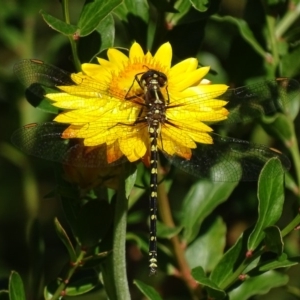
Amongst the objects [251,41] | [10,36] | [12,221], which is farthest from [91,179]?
[12,221]

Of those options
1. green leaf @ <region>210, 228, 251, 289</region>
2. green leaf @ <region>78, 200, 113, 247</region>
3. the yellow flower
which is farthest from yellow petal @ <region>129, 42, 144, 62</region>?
green leaf @ <region>210, 228, 251, 289</region>

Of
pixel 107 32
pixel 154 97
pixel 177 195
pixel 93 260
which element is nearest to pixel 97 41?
pixel 107 32

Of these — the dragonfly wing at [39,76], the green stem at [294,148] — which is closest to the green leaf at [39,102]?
the dragonfly wing at [39,76]

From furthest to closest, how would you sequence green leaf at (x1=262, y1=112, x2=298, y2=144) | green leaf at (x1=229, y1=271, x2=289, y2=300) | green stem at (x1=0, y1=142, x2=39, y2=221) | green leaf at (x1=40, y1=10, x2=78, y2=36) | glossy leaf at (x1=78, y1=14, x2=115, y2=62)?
green stem at (x1=0, y1=142, x2=39, y2=221), green leaf at (x1=262, y1=112, x2=298, y2=144), green leaf at (x1=229, y1=271, x2=289, y2=300), glossy leaf at (x1=78, y1=14, x2=115, y2=62), green leaf at (x1=40, y1=10, x2=78, y2=36)

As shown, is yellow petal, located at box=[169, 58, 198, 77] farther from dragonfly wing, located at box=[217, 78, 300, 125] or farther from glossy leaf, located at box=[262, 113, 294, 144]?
glossy leaf, located at box=[262, 113, 294, 144]

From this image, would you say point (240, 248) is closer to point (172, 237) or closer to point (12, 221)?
point (172, 237)

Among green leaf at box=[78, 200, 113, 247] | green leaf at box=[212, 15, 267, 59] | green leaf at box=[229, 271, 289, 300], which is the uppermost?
green leaf at box=[212, 15, 267, 59]
